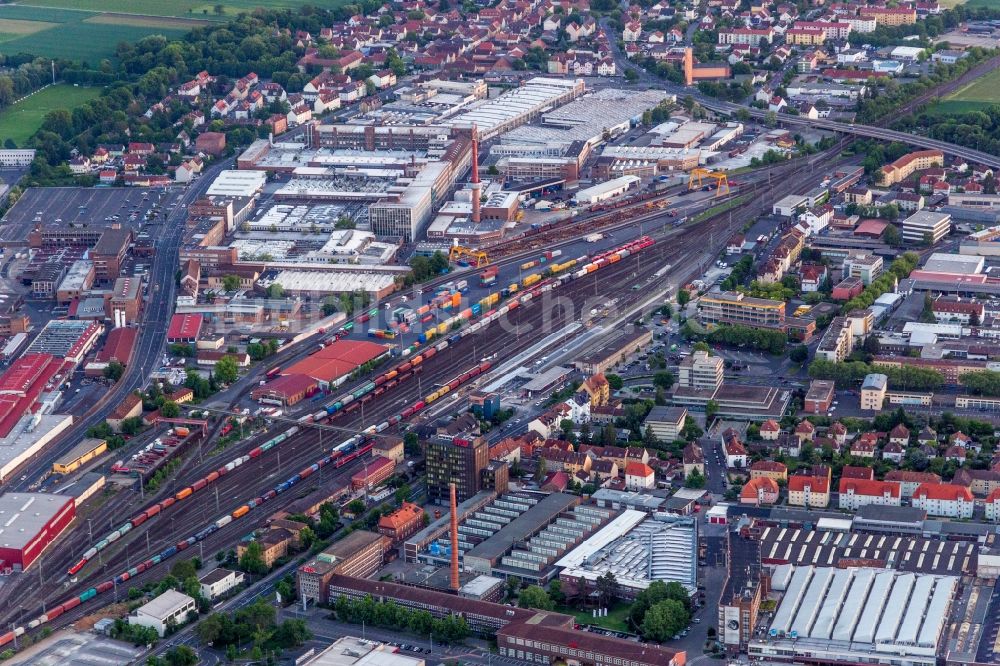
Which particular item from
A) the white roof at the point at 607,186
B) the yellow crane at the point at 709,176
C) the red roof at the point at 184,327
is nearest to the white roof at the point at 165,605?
the red roof at the point at 184,327

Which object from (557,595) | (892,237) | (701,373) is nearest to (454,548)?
(557,595)

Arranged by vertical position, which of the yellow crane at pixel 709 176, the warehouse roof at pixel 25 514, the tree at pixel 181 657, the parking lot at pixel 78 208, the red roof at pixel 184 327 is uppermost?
the yellow crane at pixel 709 176

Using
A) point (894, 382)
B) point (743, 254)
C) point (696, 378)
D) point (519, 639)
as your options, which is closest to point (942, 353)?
point (894, 382)

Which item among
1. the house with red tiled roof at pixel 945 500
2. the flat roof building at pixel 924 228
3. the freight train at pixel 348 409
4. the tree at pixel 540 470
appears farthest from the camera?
the flat roof building at pixel 924 228

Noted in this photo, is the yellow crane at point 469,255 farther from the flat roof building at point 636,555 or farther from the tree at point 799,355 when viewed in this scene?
the flat roof building at point 636,555

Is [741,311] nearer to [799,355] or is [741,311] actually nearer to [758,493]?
[799,355]

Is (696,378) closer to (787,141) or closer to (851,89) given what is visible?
(787,141)

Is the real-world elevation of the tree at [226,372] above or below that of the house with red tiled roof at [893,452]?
above
